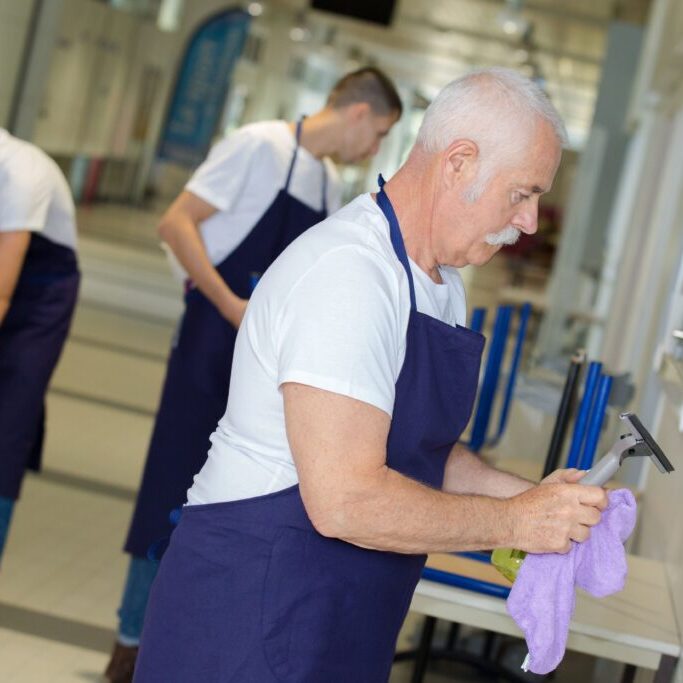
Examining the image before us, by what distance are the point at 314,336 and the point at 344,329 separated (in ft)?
0.11

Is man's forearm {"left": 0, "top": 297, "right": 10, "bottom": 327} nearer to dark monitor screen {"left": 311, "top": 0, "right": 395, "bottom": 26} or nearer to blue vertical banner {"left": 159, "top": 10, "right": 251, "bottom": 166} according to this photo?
dark monitor screen {"left": 311, "top": 0, "right": 395, "bottom": 26}

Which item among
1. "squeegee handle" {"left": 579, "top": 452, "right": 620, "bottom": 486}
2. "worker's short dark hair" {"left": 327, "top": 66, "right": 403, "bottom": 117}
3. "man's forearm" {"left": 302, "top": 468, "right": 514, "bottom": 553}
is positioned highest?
"worker's short dark hair" {"left": 327, "top": 66, "right": 403, "bottom": 117}

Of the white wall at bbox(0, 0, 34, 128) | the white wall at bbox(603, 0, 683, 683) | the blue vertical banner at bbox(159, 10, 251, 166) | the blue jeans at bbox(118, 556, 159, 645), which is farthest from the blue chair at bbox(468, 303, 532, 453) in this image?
the blue vertical banner at bbox(159, 10, 251, 166)

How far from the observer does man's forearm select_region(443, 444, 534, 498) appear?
1.94 m

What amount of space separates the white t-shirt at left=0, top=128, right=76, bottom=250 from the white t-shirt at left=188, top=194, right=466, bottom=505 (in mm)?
1487

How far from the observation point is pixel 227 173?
10.6 feet

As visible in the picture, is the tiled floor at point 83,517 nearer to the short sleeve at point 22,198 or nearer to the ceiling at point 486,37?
the short sleeve at point 22,198

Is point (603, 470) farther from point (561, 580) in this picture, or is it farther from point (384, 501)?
point (384, 501)

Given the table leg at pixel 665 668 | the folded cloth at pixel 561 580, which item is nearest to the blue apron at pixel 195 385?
the table leg at pixel 665 668

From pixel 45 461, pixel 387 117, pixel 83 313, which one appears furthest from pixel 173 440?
pixel 83 313

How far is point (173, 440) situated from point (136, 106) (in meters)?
16.8

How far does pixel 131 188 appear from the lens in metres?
20.0

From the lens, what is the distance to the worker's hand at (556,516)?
→ 1604 millimetres

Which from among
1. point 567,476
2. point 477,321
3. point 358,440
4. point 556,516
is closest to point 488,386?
point 477,321
